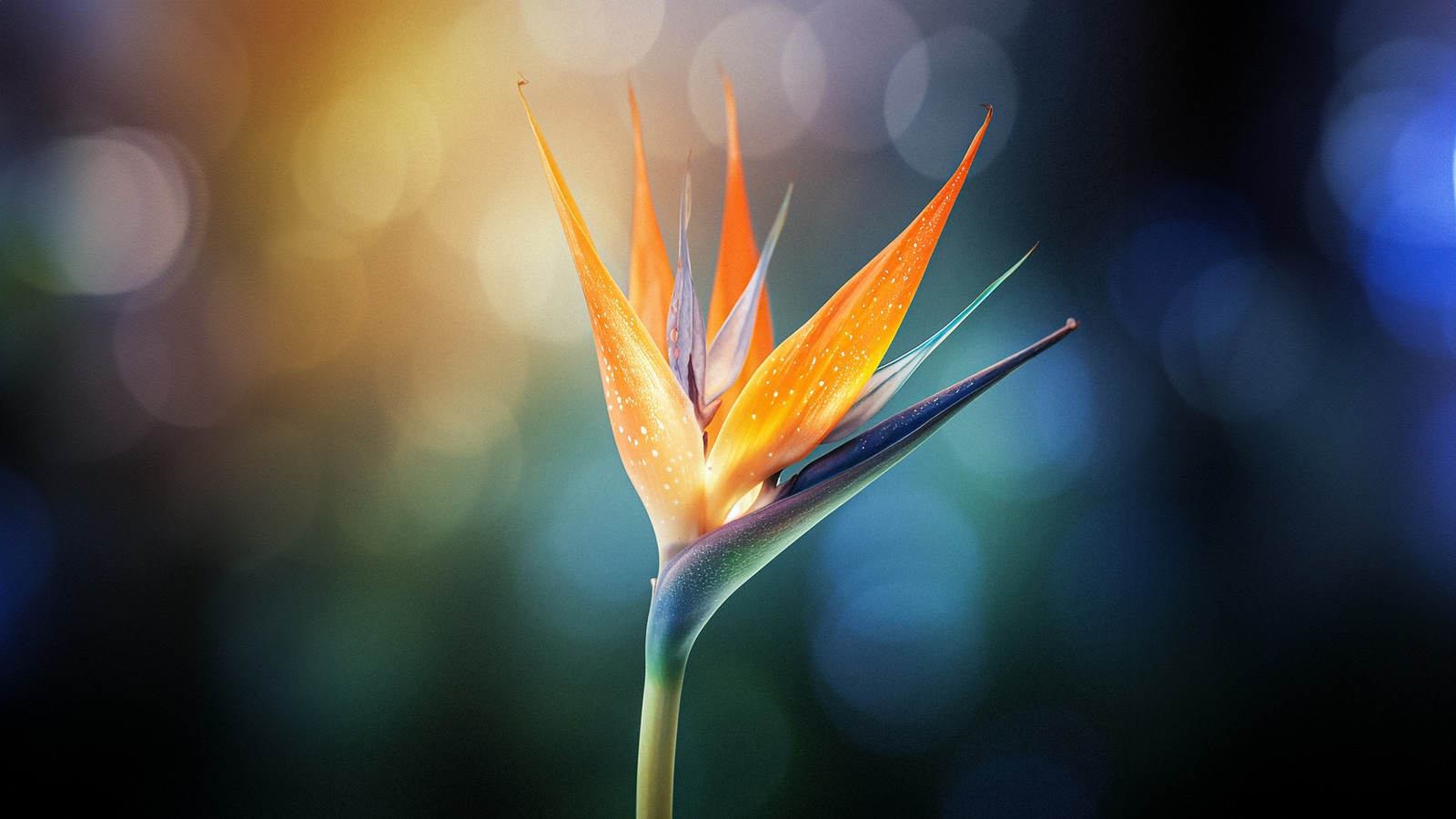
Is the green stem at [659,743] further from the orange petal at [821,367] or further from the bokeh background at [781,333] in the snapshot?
the bokeh background at [781,333]

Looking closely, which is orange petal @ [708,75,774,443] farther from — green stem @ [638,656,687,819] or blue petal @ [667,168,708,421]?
green stem @ [638,656,687,819]

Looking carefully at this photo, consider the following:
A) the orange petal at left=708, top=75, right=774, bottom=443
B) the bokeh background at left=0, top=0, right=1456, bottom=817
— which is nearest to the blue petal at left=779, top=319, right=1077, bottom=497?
the orange petal at left=708, top=75, right=774, bottom=443

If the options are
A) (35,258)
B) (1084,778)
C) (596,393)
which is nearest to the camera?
(35,258)

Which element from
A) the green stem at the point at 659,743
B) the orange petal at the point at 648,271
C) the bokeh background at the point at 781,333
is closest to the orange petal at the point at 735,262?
the orange petal at the point at 648,271

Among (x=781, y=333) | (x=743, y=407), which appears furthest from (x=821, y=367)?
(x=781, y=333)

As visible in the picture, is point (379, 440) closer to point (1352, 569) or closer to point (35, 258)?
point (35, 258)

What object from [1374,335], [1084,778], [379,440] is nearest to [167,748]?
[379,440]
